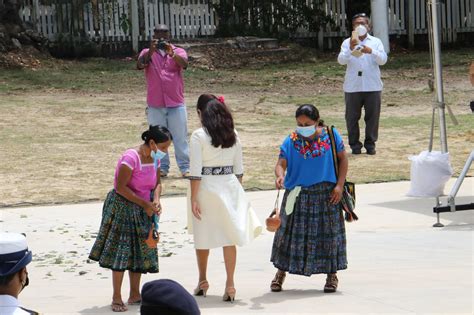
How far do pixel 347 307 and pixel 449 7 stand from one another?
2300 cm

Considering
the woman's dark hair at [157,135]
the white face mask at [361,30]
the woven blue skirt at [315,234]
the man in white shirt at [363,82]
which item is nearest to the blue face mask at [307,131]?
the woven blue skirt at [315,234]

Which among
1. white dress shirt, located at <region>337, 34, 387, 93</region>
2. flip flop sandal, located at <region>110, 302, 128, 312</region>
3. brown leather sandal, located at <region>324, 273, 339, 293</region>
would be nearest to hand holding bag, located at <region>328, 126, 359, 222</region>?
brown leather sandal, located at <region>324, 273, 339, 293</region>

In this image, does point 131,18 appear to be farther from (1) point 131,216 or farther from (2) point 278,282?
(1) point 131,216

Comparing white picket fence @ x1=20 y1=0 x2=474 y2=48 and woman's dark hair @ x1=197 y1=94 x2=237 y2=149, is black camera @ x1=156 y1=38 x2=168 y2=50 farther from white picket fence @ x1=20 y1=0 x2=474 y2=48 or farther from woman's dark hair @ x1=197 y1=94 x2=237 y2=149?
white picket fence @ x1=20 y1=0 x2=474 y2=48

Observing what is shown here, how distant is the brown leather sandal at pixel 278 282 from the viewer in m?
9.23

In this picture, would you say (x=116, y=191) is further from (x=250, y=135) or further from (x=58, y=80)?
(x=58, y=80)

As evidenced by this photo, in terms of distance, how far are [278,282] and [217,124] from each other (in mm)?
1318

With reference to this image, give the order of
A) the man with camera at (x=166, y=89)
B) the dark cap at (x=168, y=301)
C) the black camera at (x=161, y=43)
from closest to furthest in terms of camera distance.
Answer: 1. the dark cap at (x=168, y=301)
2. the black camera at (x=161, y=43)
3. the man with camera at (x=166, y=89)

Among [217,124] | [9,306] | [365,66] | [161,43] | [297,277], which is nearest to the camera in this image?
[9,306]

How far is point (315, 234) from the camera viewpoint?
909cm

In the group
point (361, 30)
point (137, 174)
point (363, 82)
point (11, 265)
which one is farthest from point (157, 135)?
point (363, 82)

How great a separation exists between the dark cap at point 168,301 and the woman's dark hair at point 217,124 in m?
4.95

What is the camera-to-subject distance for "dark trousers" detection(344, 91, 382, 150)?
16625mm

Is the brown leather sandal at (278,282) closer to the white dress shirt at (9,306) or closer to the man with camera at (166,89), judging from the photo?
the white dress shirt at (9,306)
